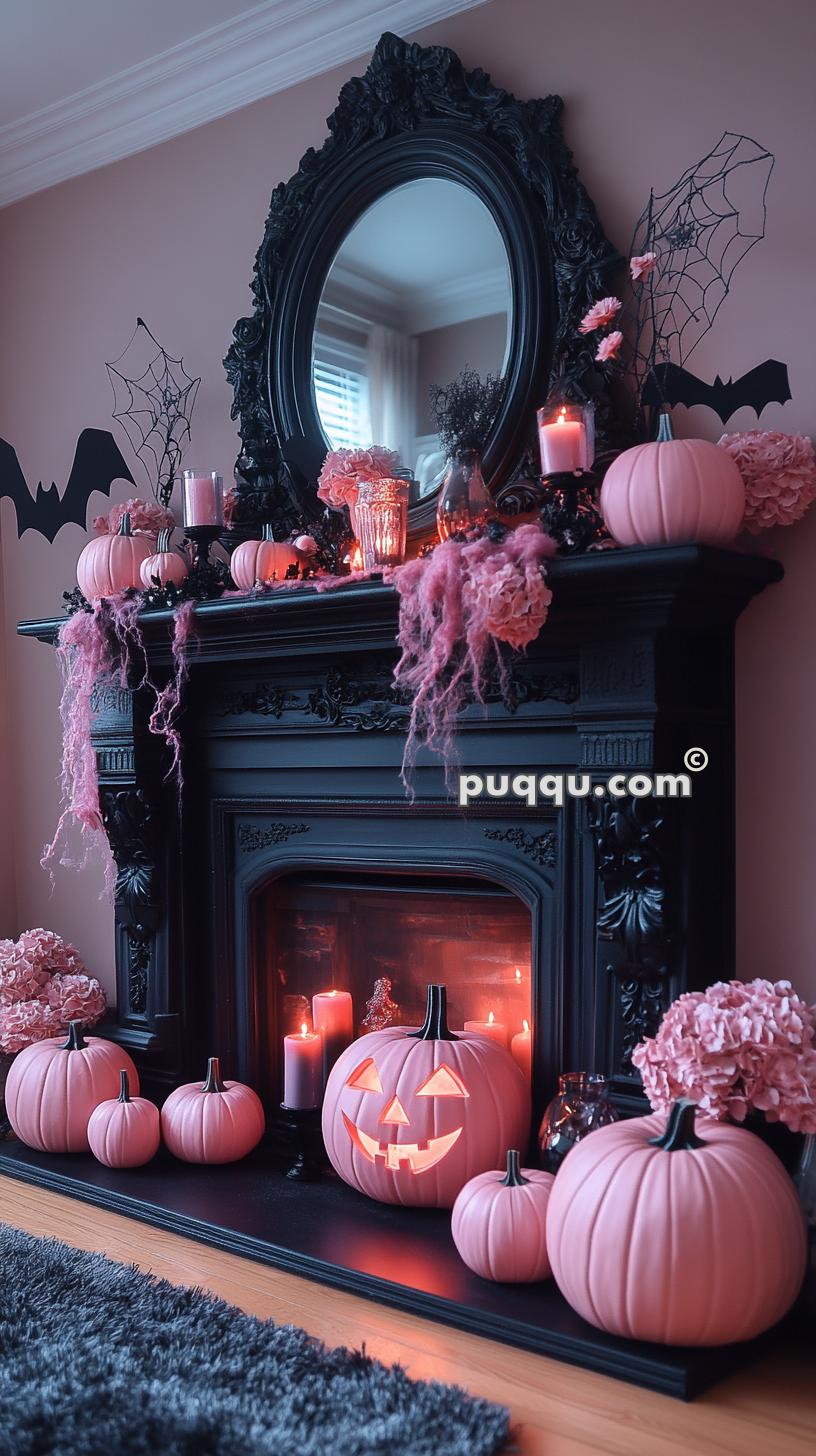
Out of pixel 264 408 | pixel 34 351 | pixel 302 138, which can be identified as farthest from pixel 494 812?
pixel 34 351

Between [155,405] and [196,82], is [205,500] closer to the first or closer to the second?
[155,405]

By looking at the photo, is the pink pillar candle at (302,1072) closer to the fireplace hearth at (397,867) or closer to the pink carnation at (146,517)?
the fireplace hearth at (397,867)

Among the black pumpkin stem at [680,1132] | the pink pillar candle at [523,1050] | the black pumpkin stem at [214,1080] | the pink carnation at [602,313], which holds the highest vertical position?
the pink carnation at [602,313]

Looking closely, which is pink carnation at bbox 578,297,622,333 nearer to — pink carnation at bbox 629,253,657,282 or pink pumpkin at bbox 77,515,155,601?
pink carnation at bbox 629,253,657,282

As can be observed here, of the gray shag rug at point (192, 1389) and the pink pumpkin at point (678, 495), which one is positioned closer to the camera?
the gray shag rug at point (192, 1389)

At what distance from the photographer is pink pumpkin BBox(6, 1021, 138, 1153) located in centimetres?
271

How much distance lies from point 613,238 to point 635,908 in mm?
1287

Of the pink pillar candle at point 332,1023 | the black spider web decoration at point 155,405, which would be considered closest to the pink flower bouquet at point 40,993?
the pink pillar candle at point 332,1023

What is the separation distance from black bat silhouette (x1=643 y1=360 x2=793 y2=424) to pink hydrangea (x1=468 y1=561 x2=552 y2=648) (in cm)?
49

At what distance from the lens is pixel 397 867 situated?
8.62 feet

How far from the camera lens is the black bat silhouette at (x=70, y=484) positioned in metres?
3.24

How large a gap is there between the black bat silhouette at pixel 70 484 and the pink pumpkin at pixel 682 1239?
7.14 feet

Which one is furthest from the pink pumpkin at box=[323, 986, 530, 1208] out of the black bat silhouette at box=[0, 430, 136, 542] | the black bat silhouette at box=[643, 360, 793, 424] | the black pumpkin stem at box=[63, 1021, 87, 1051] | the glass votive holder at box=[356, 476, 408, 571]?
the black bat silhouette at box=[0, 430, 136, 542]

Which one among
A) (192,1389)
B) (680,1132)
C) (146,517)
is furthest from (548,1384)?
(146,517)
